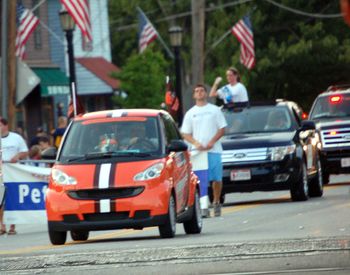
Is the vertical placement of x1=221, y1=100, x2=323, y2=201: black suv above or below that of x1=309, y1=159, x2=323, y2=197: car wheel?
above

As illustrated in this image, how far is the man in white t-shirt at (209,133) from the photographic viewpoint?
72.8 ft

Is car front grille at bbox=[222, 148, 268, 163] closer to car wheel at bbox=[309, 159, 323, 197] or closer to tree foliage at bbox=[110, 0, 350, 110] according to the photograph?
car wheel at bbox=[309, 159, 323, 197]

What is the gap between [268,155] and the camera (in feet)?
80.8

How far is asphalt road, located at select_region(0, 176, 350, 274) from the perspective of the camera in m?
13.0

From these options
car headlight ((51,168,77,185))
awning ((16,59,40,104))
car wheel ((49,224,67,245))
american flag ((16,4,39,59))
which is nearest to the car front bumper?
awning ((16,59,40,104))

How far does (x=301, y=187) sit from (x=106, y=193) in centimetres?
800

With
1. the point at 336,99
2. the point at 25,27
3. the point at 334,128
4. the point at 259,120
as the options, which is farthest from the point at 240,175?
the point at 25,27

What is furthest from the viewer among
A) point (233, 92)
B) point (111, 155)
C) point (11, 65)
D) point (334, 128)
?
point (11, 65)

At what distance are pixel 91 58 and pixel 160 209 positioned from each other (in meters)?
48.7

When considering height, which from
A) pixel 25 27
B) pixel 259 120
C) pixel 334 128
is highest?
pixel 25 27

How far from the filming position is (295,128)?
25391 millimetres

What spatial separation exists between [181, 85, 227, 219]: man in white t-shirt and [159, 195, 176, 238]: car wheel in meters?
4.49

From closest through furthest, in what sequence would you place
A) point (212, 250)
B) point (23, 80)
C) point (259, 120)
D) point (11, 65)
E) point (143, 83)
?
point (212, 250), point (259, 120), point (23, 80), point (11, 65), point (143, 83)

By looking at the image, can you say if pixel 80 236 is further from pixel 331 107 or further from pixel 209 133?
pixel 331 107
